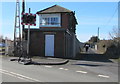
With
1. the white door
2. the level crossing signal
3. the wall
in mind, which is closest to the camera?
the level crossing signal

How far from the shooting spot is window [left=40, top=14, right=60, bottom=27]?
4403 cm

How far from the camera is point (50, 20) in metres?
45.0

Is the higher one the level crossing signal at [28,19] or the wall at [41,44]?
the level crossing signal at [28,19]

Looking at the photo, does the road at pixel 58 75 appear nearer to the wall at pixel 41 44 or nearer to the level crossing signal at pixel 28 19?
the level crossing signal at pixel 28 19

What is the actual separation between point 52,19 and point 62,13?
2577 millimetres

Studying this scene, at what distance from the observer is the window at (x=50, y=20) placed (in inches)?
1734

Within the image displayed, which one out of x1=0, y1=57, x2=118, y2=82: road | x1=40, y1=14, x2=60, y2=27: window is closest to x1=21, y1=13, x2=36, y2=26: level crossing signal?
x1=0, y1=57, x2=118, y2=82: road

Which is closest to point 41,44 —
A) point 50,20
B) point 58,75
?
point 58,75

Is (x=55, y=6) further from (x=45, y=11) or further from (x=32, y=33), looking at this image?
(x=32, y=33)

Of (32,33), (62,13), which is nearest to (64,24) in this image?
(62,13)

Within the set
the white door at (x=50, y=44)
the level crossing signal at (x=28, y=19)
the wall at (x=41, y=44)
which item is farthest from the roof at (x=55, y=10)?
the level crossing signal at (x=28, y=19)

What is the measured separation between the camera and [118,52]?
3234 cm

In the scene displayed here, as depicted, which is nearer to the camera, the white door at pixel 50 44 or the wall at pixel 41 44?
the wall at pixel 41 44

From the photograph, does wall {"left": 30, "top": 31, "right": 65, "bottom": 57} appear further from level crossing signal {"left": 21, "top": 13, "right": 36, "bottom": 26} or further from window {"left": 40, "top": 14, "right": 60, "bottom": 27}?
window {"left": 40, "top": 14, "right": 60, "bottom": 27}
